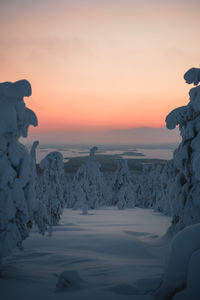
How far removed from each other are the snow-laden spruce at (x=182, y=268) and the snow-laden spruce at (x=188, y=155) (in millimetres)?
6021

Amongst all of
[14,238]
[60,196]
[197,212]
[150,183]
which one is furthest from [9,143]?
[150,183]

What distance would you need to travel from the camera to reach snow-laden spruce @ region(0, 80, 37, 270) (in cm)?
749

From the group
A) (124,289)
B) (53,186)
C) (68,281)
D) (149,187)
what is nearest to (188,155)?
(124,289)

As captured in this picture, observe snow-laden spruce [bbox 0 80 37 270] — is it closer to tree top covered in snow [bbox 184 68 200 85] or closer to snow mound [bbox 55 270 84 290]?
snow mound [bbox 55 270 84 290]

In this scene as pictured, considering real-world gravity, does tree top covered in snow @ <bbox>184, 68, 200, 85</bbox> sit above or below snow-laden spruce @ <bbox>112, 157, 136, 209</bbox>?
above

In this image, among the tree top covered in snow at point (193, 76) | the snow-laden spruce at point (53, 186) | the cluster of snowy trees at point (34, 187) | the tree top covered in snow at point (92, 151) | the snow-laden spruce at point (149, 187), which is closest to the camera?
the cluster of snowy trees at point (34, 187)

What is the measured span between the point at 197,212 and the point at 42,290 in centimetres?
698

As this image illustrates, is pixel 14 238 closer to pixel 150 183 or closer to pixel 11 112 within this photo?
pixel 11 112

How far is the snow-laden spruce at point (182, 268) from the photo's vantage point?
4.36 meters

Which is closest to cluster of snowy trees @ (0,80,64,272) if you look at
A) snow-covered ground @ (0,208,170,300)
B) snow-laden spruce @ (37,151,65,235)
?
snow-covered ground @ (0,208,170,300)

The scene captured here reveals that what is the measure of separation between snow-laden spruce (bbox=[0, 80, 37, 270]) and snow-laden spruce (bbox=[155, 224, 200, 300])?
444 cm

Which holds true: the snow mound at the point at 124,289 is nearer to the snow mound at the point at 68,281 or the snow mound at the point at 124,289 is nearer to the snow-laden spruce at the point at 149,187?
the snow mound at the point at 68,281

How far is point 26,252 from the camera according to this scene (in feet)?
35.0

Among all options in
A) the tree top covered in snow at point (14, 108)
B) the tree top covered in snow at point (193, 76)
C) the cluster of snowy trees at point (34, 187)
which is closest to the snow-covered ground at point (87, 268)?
the cluster of snowy trees at point (34, 187)
